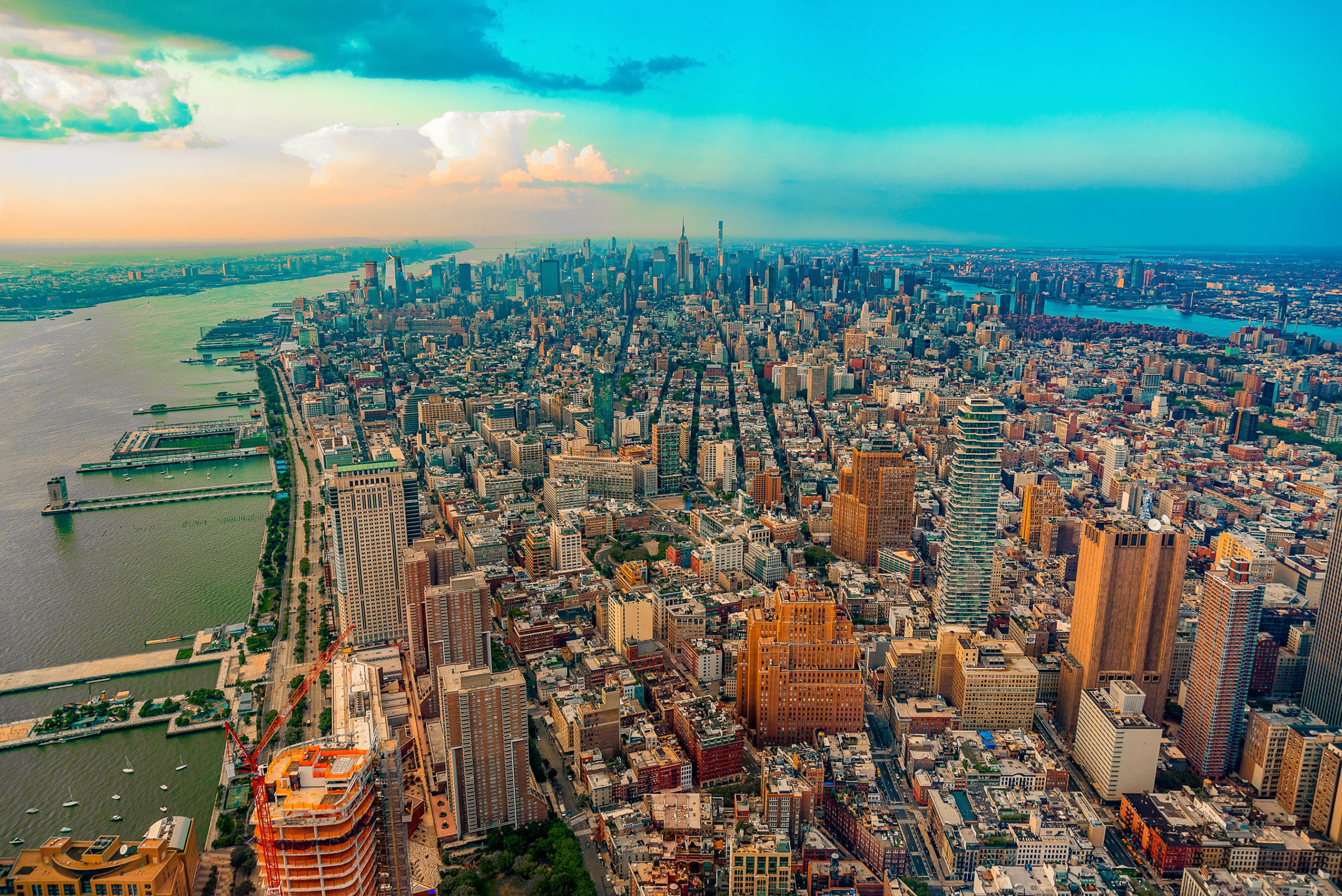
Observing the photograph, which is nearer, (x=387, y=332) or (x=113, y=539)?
(x=113, y=539)

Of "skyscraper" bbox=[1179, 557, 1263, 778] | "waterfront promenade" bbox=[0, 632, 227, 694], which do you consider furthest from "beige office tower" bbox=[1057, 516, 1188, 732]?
"waterfront promenade" bbox=[0, 632, 227, 694]

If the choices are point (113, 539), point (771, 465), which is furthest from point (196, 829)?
point (771, 465)

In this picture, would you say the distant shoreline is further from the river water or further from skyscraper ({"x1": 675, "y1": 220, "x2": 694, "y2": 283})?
the river water

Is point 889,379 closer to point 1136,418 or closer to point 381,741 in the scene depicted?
point 1136,418

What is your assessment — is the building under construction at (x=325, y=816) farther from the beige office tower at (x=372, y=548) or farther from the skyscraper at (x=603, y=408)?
the skyscraper at (x=603, y=408)

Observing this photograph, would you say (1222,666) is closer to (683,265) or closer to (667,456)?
(667,456)

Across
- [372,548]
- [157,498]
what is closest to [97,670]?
[372,548]
